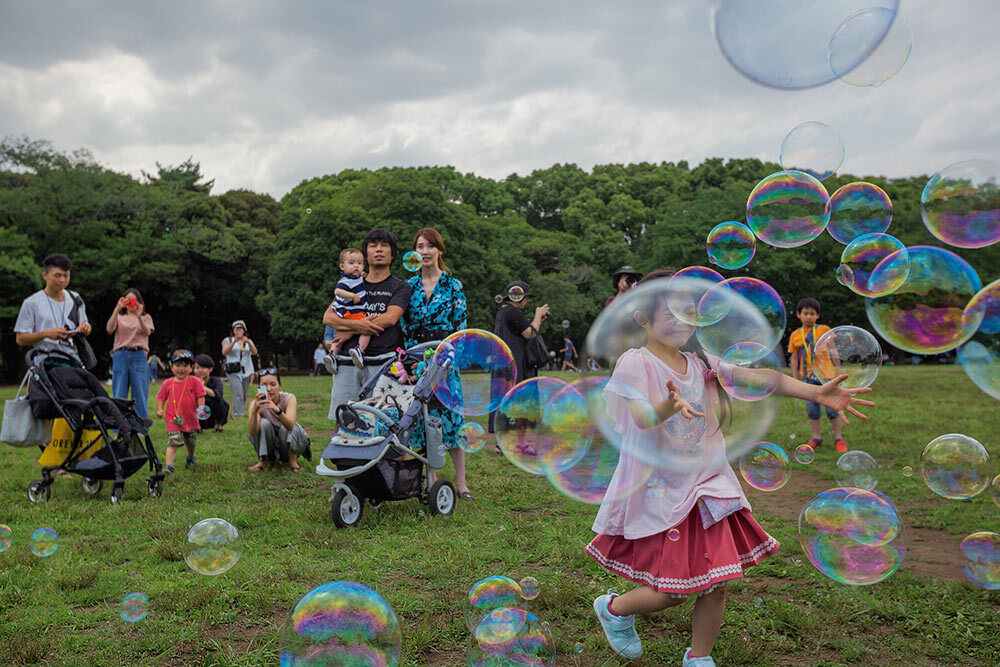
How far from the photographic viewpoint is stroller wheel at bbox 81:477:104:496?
6252 mm

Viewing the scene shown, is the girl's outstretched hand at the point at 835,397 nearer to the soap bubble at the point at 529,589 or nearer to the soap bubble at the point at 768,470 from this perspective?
the soap bubble at the point at 768,470

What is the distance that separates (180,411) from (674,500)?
19.6 feet

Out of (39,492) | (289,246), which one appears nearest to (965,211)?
(39,492)

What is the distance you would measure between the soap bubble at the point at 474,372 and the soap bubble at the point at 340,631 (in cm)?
238

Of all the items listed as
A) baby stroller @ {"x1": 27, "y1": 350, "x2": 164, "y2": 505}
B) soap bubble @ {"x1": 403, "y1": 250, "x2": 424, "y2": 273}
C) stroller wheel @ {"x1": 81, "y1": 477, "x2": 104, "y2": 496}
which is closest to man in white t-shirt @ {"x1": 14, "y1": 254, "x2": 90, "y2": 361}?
baby stroller @ {"x1": 27, "y1": 350, "x2": 164, "y2": 505}

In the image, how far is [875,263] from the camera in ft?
14.4

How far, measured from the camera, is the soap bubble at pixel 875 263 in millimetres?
4176

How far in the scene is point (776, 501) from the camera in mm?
6227

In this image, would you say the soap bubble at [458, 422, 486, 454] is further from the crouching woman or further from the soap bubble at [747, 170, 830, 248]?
the soap bubble at [747, 170, 830, 248]

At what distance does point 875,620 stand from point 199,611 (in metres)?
3.31

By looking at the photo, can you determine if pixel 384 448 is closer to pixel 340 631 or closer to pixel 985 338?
pixel 340 631

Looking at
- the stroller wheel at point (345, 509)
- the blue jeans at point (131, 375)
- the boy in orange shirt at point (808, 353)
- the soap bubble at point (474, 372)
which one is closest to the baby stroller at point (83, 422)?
the blue jeans at point (131, 375)

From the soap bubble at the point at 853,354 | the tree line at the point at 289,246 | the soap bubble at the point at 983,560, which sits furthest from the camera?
the tree line at the point at 289,246

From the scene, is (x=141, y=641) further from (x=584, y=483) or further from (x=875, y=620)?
(x=875, y=620)
